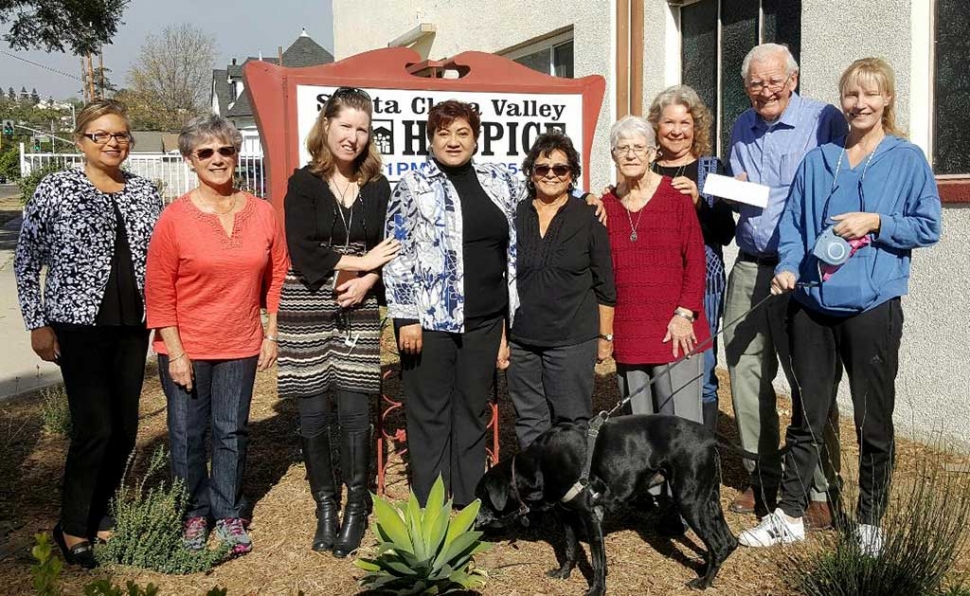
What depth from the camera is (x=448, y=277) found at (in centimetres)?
400

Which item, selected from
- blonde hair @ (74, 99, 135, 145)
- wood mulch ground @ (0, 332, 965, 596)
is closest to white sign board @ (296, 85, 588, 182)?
blonde hair @ (74, 99, 135, 145)

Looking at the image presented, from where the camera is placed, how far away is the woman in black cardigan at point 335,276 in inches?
154

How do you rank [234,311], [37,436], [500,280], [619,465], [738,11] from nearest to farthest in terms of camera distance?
[619,465] → [234,311] → [500,280] → [37,436] → [738,11]

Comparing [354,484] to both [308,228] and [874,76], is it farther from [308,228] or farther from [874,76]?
[874,76]

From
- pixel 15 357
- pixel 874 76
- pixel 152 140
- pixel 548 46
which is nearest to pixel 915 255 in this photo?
pixel 874 76

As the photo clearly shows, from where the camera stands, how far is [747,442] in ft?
15.0

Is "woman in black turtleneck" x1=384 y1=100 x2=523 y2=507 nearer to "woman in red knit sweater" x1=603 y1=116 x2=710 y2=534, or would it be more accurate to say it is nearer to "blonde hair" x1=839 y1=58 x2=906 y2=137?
"woman in red knit sweater" x1=603 y1=116 x2=710 y2=534

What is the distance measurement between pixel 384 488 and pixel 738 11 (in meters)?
4.63

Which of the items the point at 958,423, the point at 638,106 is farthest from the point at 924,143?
the point at 638,106

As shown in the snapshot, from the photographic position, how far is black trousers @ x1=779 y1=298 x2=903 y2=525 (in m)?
3.63

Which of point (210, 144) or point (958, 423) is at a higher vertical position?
point (210, 144)

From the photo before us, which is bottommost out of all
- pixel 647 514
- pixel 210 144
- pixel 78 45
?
pixel 647 514

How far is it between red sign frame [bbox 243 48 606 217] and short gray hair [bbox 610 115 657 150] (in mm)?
1015

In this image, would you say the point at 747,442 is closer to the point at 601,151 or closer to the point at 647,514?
the point at 647,514
